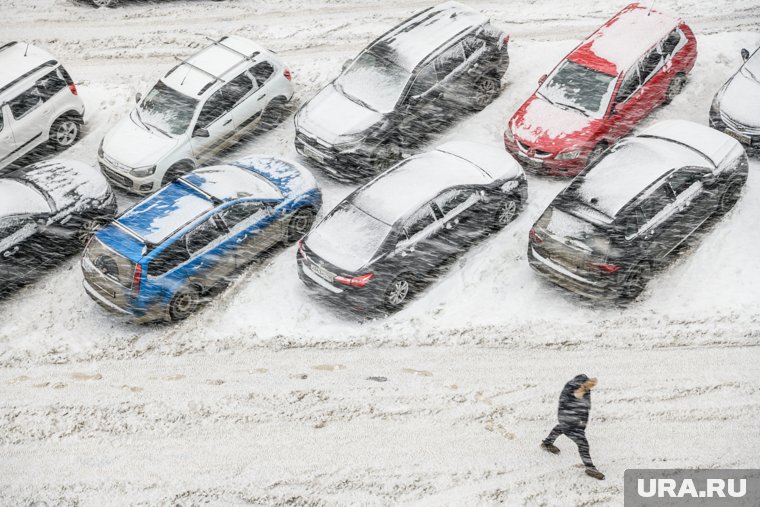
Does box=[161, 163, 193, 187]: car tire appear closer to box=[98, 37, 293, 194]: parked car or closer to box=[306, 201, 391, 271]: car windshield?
box=[98, 37, 293, 194]: parked car

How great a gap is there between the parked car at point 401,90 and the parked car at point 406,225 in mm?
1353

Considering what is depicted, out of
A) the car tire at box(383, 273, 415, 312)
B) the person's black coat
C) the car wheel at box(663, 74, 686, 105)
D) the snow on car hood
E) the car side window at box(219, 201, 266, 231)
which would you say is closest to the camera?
the person's black coat

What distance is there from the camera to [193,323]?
1267cm

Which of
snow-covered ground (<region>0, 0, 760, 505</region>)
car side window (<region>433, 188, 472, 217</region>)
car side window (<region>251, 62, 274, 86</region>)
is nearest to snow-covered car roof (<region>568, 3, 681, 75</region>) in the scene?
snow-covered ground (<region>0, 0, 760, 505</region>)

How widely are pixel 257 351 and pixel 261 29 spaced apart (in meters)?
9.19

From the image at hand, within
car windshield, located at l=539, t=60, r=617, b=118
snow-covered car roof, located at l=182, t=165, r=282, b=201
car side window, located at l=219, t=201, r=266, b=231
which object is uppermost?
car windshield, located at l=539, t=60, r=617, b=118

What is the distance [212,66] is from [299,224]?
3829mm

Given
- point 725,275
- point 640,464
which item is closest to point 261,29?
point 725,275

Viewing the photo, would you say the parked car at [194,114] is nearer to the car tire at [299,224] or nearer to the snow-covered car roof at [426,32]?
the snow-covered car roof at [426,32]

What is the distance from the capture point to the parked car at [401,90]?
14648 millimetres

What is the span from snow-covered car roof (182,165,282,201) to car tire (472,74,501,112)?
183 inches

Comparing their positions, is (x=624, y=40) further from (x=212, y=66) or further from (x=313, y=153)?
(x=212, y=66)

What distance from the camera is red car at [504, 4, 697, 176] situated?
14.4 m

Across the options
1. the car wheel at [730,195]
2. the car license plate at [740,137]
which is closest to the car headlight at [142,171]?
the car wheel at [730,195]
